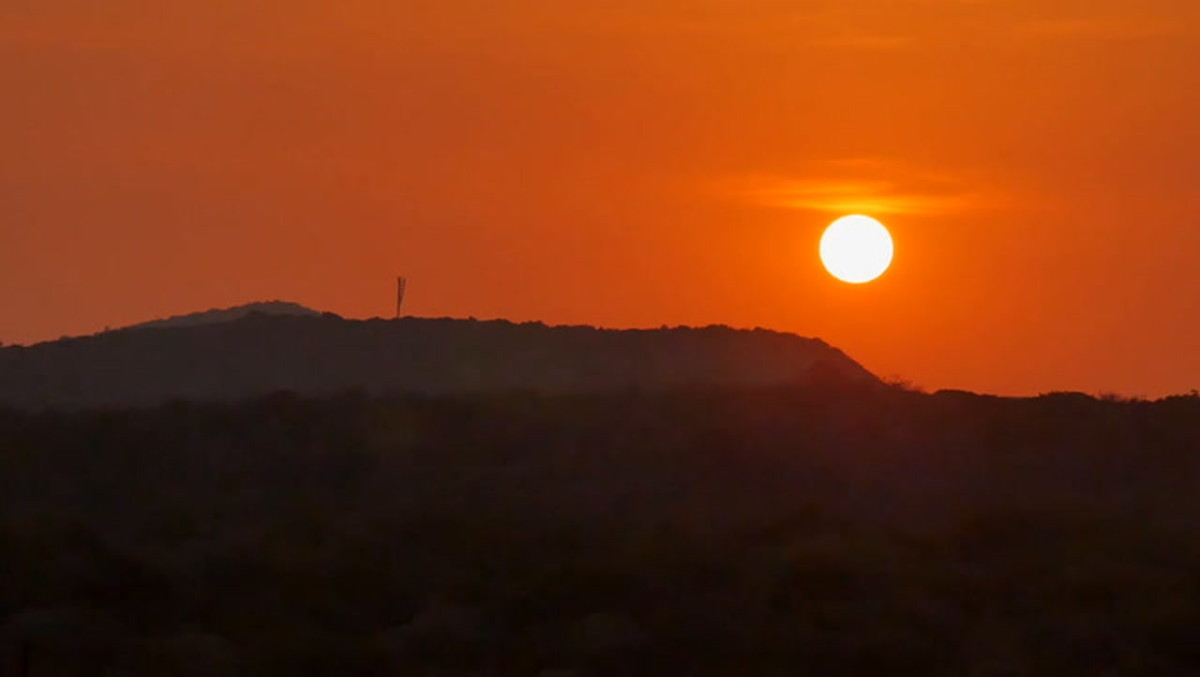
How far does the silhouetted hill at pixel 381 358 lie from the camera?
53.3 meters

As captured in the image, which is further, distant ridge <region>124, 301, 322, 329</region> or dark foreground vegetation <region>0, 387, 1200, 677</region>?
distant ridge <region>124, 301, 322, 329</region>

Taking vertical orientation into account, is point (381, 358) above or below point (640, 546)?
above

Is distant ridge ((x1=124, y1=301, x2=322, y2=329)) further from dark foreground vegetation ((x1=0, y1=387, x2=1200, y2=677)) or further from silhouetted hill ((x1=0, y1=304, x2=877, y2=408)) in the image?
dark foreground vegetation ((x1=0, y1=387, x2=1200, y2=677))

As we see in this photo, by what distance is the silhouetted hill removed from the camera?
53344mm

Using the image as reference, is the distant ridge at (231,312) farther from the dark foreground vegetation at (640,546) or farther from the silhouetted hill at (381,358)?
the dark foreground vegetation at (640,546)

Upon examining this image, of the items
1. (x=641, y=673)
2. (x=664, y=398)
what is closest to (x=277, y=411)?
(x=664, y=398)

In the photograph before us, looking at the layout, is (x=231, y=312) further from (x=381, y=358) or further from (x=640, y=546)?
(x=640, y=546)

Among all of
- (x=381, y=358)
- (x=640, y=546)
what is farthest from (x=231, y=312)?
(x=640, y=546)

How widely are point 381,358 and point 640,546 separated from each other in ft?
108

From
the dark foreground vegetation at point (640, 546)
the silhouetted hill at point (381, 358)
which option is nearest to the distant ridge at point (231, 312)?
the silhouetted hill at point (381, 358)

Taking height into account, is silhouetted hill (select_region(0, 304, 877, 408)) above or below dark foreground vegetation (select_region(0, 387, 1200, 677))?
above

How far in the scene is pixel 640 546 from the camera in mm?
22938

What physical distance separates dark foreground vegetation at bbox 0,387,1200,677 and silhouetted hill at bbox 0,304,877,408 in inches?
707

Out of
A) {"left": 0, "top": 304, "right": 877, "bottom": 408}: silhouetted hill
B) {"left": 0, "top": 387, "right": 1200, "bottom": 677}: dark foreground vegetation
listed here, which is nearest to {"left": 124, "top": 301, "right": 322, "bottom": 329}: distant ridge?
{"left": 0, "top": 304, "right": 877, "bottom": 408}: silhouetted hill
